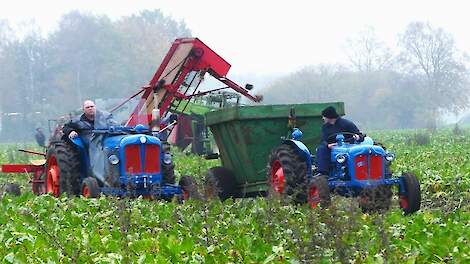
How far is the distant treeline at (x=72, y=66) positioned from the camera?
80.9 metres

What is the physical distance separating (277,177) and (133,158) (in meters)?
2.07

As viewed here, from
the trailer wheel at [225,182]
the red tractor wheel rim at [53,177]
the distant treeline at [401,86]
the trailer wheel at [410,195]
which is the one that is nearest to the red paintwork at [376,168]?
the trailer wheel at [410,195]

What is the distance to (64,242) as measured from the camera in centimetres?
756

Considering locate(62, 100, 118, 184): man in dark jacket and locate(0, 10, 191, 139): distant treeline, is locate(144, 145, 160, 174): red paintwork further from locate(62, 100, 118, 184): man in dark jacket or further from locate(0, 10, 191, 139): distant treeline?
locate(0, 10, 191, 139): distant treeline

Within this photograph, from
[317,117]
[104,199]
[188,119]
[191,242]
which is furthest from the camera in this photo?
[188,119]

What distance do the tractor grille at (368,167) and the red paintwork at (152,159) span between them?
116 inches

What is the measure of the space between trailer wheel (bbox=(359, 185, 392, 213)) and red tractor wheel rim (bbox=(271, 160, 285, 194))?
3.75 ft

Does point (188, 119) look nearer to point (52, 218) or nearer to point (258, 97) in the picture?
point (258, 97)

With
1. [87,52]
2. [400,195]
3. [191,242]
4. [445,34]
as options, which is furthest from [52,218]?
[445,34]

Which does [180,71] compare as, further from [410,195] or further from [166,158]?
[410,195]

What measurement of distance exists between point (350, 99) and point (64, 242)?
7784cm

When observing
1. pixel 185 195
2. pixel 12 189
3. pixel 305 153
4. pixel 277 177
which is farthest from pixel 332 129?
pixel 12 189

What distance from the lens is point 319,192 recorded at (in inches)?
407

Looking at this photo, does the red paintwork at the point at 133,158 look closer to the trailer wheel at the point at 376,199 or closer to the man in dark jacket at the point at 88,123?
the man in dark jacket at the point at 88,123
